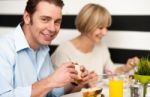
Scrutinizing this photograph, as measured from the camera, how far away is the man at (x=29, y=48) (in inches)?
54.1

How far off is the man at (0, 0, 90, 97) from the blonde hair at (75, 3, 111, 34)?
528 mm

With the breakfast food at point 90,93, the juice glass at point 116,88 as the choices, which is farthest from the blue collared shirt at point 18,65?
the juice glass at point 116,88

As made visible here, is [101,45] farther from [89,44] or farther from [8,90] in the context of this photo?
[8,90]

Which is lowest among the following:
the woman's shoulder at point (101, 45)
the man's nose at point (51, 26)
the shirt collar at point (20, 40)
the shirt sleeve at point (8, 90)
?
the shirt sleeve at point (8, 90)

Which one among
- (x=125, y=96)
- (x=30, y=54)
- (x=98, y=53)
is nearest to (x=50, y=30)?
(x=30, y=54)

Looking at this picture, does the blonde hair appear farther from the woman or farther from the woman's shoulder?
the woman's shoulder

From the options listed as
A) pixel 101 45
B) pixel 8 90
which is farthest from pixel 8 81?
pixel 101 45

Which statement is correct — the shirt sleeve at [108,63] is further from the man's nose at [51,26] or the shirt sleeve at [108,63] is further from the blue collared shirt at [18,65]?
the man's nose at [51,26]

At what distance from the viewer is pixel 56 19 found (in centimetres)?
149

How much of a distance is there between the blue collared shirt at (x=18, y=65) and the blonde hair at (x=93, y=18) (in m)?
0.50

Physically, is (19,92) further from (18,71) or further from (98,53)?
(98,53)

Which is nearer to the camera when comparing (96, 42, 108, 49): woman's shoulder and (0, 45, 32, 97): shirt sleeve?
(0, 45, 32, 97): shirt sleeve

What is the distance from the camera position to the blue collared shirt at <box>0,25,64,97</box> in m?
1.35

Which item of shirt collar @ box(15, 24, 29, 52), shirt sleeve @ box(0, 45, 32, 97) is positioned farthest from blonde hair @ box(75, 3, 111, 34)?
shirt sleeve @ box(0, 45, 32, 97)
